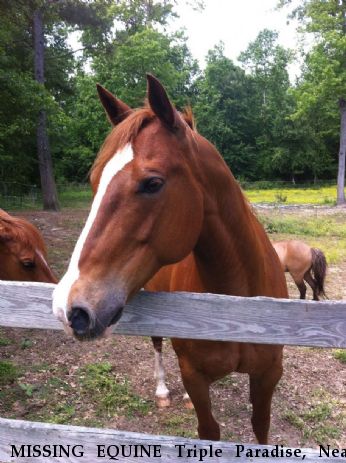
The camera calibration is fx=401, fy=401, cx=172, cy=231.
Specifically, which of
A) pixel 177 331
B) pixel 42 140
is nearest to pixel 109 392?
pixel 177 331

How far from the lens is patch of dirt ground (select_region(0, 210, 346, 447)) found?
3623 mm

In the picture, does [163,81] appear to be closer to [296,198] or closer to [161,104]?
[296,198]

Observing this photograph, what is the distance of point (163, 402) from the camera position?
12.9ft

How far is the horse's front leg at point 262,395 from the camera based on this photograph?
2541 millimetres

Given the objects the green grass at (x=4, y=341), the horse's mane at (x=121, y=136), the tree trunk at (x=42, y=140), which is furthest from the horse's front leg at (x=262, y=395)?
the tree trunk at (x=42, y=140)

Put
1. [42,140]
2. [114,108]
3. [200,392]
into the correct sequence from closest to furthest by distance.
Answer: [114,108]
[200,392]
[42,140]

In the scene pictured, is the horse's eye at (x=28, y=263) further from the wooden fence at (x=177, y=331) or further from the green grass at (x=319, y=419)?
the green grass at (x=319, y=419)

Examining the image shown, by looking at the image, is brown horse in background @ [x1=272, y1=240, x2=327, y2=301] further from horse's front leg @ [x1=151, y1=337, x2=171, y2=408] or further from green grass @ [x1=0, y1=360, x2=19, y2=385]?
green grass @ [x1=0, y1=360, x2=19, y2=385]

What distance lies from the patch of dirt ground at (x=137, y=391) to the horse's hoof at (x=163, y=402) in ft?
0.18

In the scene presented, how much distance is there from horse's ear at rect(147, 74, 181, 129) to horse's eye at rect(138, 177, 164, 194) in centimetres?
30

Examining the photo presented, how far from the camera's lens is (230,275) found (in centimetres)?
215

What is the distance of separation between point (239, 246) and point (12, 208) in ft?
58.5

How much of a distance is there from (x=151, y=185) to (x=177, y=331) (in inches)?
26.6

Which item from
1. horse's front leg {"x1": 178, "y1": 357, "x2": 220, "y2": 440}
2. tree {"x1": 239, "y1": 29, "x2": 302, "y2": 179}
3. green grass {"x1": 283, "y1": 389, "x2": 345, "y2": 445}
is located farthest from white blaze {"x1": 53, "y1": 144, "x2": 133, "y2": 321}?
tree {"x1": 239, "y1": 29, "x2": 302, "y2": 179}
